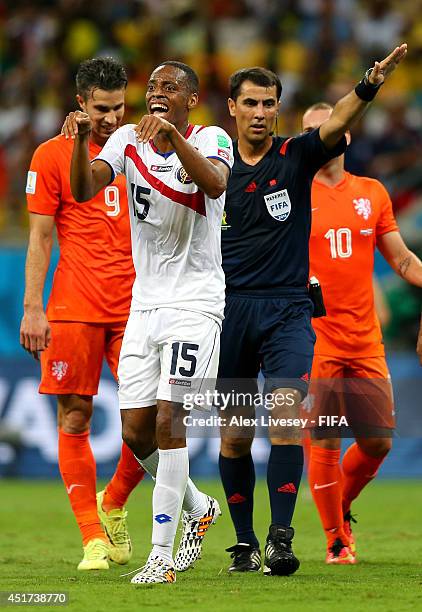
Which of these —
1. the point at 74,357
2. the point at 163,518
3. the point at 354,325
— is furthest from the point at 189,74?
the point at 354,325

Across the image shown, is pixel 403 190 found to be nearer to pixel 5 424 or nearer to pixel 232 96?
pixel 5 424

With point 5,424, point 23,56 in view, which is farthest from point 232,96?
point 23,56

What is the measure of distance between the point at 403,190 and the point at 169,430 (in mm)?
9479

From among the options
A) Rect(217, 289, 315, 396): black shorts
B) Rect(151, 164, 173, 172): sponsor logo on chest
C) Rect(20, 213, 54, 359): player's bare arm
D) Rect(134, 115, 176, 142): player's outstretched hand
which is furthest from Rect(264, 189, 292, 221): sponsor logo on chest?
Rect(134, 115, 176, 142): player's outstretched hand

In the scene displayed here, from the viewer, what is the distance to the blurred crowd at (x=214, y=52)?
15.9 metres

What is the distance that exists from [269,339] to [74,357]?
3.91 ft

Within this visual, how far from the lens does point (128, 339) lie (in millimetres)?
6457

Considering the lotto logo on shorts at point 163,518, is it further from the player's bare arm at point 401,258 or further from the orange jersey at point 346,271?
the player's bare arm at point 401,258

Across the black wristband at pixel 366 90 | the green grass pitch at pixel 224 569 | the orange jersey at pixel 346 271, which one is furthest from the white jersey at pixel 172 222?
the orange jersey at pixel 346 271

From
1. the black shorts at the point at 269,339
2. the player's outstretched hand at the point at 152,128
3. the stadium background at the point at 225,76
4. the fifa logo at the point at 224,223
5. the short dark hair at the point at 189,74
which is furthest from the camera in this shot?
the stadium background at the point at 225,76

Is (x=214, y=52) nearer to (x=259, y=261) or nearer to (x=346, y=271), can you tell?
(x=346, y=271)

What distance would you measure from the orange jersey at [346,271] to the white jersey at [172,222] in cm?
168

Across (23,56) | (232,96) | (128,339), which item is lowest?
(128,339)

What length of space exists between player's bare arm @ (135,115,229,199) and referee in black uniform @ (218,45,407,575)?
A: 3.01 ft
